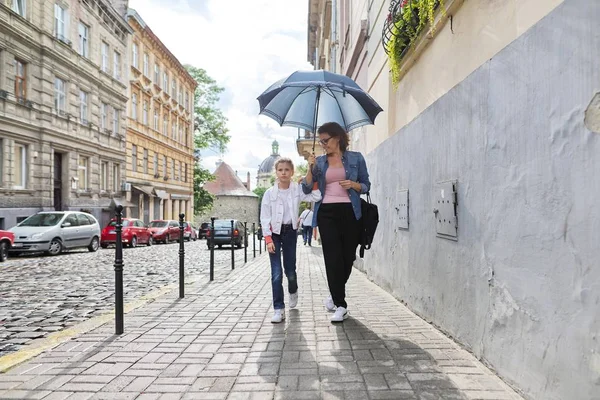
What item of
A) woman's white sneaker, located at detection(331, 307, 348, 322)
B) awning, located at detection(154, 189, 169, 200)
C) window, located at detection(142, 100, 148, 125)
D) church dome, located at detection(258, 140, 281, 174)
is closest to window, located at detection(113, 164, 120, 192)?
awning, located at detection(154, 189, 169, 200)

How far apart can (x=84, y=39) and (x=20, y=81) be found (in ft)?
23.6

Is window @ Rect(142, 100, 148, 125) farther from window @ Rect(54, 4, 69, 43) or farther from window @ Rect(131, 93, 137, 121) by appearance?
window @ Rect(54, 4, 69, 43)

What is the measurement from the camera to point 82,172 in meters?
27.4

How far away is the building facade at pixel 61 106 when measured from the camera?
67.9ft

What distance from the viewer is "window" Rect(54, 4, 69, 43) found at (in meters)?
24.4

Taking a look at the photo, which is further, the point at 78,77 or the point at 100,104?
the point at 100,104

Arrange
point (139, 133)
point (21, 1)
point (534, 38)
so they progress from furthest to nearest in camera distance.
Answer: point (139, 133), point (21, 1), point (534, 38)

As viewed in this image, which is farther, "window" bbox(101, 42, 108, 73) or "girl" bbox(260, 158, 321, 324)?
"window" bbox(101, 42, 108, 73)

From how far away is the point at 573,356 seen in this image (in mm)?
2410

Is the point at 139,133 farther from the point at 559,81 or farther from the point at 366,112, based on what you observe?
the point at 559,81

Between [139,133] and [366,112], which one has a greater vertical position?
[139,133]

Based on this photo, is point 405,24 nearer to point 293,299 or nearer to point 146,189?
point 293,299

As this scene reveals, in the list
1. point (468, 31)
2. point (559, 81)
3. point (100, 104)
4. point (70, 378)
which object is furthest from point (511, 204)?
point (100, 104)

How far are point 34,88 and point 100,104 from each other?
722 cm
